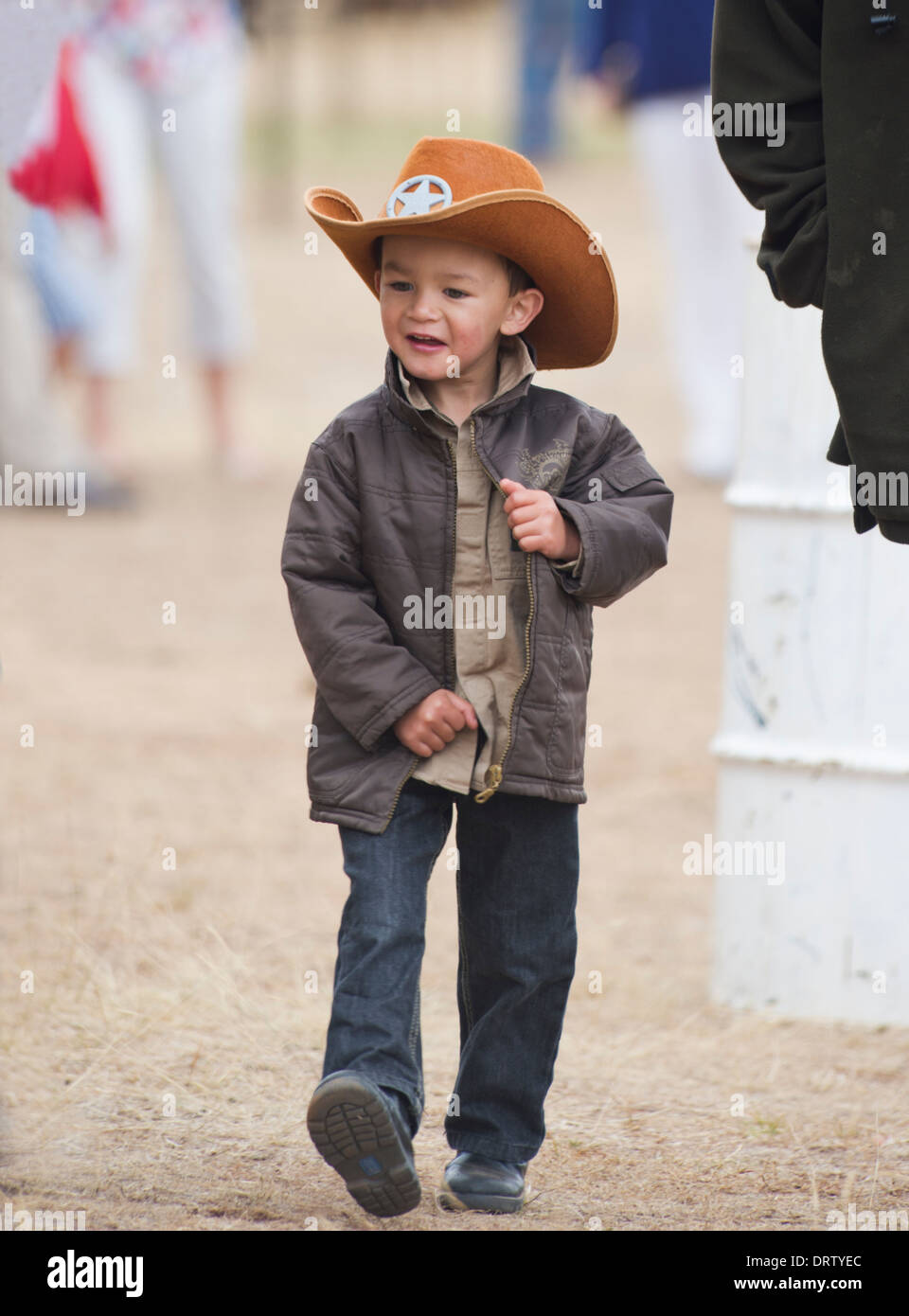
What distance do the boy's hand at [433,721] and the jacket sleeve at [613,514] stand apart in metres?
0.20

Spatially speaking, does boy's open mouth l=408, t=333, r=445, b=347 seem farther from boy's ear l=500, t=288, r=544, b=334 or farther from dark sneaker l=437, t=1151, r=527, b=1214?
dark sneaker l=437, t=1151, r=527, b=1214

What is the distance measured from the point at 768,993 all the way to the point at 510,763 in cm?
128

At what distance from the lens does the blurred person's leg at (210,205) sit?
7.10 metres

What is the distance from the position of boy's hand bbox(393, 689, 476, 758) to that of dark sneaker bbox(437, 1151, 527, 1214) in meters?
0.59

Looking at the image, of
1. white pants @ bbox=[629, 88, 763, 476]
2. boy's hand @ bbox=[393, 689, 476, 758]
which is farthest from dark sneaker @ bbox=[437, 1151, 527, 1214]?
white pants @ bbox=[629, 88, 763, 476]

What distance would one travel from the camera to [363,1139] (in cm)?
231

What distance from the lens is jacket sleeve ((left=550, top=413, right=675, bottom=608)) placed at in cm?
239

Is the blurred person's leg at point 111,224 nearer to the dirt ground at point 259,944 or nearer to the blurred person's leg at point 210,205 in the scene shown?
the blurred person's leg at point 210,205

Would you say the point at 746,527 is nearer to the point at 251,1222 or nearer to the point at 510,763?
the point at 510,763

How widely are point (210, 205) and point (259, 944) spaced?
4.19 metres

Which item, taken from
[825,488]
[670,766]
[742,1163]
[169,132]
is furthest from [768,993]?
[169,132]
